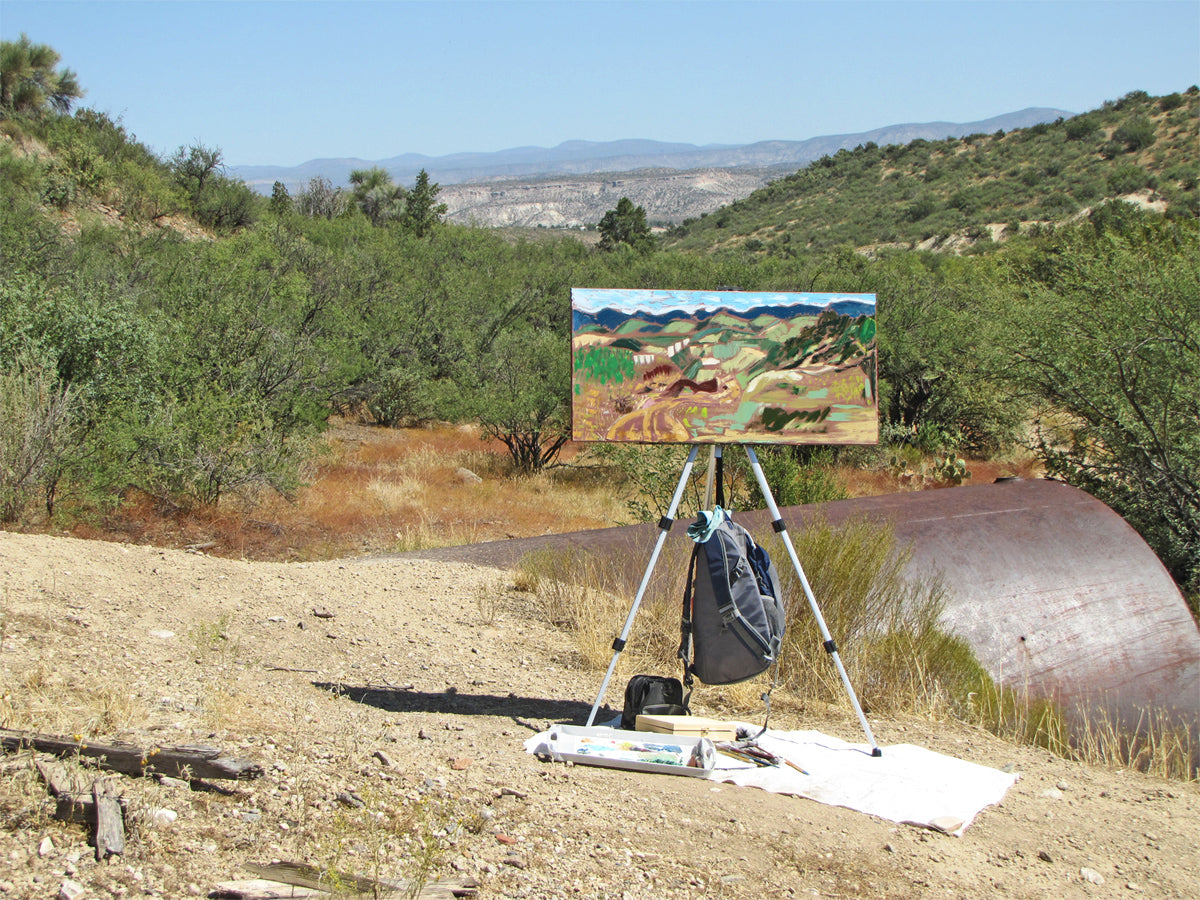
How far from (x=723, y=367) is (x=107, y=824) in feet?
10.9

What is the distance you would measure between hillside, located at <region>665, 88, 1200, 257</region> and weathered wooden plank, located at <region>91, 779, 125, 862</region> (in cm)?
3994

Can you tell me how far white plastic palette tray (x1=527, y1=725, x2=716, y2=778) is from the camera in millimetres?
4242

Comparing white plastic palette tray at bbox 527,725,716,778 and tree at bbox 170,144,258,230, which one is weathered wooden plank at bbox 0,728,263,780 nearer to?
white plastic palette tray at bbox 527,725,716,778

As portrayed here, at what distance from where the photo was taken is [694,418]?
16.3ft

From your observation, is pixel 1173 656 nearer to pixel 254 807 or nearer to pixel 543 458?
pixel 254 807

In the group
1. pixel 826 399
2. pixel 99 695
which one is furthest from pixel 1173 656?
pixel 99 695

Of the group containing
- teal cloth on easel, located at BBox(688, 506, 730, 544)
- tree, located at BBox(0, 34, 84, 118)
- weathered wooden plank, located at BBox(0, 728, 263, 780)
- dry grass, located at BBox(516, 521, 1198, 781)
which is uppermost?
tree, located at BBox(0, 34, 84, 118)

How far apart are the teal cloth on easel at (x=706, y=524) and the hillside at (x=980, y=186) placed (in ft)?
125

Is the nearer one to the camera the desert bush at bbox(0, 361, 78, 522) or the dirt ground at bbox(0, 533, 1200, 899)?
the dirt ground at bbox(0, 533, 1200, 899)

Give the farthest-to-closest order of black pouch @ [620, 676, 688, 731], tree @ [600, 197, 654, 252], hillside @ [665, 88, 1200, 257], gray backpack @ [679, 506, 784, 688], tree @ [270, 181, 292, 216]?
tree @ [600, 197, 654, 252], hillside @ [665, 88, 1200, 257], tree @ [270, 181, 292, 216], black pouch @ [620, 676, 688, 731], gray backpack @ [679, 506, 784, 688]

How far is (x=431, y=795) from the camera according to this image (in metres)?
3.67

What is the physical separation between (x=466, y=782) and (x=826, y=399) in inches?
102

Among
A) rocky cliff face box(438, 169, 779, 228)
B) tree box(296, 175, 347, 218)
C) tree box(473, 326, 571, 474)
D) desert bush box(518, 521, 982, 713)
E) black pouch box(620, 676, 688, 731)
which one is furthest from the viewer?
rocky cliff face box(438, 169, 779, 228)

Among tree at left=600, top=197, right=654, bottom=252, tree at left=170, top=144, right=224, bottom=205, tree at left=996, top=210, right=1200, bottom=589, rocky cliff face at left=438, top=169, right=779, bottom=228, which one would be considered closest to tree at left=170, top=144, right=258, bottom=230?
tree at left=170, top=144, right=224, bottom=205
